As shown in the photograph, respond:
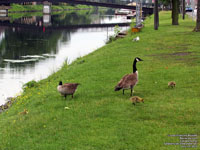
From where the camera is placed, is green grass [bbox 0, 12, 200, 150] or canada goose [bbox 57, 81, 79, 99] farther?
canada goose [bbox 57, 81, 79, 99]

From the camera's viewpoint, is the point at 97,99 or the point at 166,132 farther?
the point at 97,99

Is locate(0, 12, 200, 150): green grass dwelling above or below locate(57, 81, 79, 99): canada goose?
below

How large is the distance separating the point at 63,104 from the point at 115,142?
433 cm

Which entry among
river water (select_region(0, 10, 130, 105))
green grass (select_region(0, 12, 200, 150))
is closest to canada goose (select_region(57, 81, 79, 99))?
green grass (select_region(0, 12, 200, 150))

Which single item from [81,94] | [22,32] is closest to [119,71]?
[81,94]

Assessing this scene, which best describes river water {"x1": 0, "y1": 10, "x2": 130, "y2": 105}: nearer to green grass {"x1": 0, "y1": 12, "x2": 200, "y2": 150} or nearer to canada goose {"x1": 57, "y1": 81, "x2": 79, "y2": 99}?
green grass {"x1": 0, "y1": 12, "x2": 200, "y2": 150}

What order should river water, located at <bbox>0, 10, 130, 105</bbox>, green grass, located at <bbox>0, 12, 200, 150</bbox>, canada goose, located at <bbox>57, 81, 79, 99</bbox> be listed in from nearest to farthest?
green grass, located at <bbox>0, 12, 200, 150</bbox>, canada goose, located at <bbox>57, 81, 79, 99</bbox>, river water, located at <bbox>0, 10, 130, 105</bbox>

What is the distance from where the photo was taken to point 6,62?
123 feet

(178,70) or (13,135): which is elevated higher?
(178,70)

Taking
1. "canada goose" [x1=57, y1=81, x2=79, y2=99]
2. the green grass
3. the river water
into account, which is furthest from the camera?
the river water

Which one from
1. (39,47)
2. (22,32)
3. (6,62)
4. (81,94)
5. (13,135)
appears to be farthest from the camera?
(22,32)

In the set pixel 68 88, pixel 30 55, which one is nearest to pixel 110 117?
pixel 68 88

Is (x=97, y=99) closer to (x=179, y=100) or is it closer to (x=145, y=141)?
(x=179, y=100)

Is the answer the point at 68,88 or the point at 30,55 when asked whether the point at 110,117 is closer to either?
the point at 68,88
